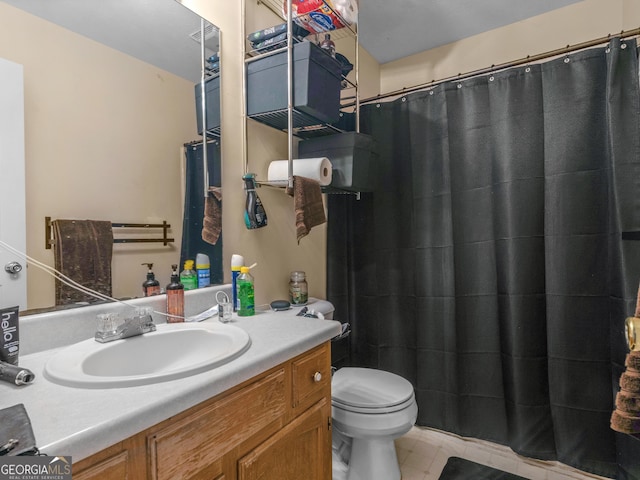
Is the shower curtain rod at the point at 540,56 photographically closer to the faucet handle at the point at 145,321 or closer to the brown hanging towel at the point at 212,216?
the brown hanging towel at the point at 212,216

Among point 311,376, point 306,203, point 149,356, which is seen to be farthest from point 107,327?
point 306,203

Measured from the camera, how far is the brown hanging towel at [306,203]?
1.37m

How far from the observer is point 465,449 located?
1766 millimetres

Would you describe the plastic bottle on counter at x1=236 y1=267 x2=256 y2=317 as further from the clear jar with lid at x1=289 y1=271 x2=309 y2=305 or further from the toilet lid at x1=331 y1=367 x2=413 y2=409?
the toilet lid at x1=331 y1=367 x2=413 y2=409

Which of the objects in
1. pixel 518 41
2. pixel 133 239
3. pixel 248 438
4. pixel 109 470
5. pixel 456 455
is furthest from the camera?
pixel 518 41

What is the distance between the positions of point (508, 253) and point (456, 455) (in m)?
1.05

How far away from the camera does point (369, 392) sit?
4.82 feet

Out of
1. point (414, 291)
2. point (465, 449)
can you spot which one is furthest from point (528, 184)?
point (465, 449)

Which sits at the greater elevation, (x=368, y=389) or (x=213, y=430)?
(x=213, y=430)

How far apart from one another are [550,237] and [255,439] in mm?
1513

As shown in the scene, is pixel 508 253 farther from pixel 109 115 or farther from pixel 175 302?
pixel 109 115

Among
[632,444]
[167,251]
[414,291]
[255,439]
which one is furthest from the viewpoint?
[414,291]

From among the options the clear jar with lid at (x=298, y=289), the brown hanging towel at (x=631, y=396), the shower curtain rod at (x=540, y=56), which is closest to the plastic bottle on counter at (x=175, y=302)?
the clear jar with lid at (x=298, y=289)

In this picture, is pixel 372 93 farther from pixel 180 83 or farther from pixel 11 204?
pixel 11 204
